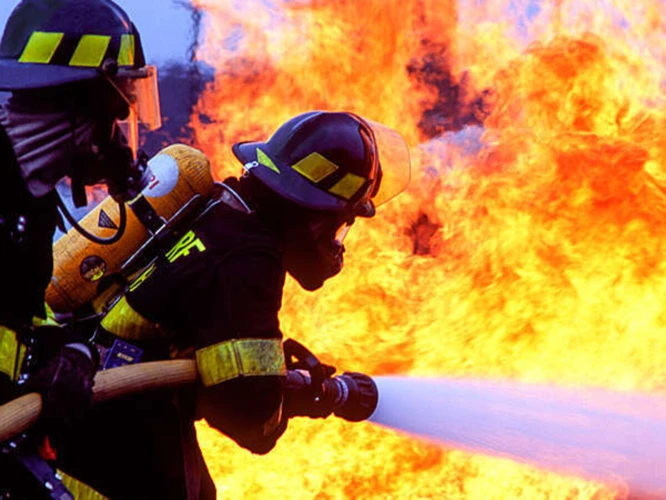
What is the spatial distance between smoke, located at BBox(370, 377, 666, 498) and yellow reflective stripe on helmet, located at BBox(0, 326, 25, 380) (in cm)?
212

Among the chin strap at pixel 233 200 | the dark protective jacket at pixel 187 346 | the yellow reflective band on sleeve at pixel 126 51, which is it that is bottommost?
the dark protective jacket at pixel 187 346

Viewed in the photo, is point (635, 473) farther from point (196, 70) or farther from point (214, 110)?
point (196, 70)

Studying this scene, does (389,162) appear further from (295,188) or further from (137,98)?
(137,98)

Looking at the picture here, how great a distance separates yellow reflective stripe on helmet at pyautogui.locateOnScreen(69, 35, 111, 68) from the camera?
96.0 inches

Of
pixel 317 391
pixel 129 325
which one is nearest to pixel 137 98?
pixel 129 325

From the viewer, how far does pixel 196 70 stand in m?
10.2

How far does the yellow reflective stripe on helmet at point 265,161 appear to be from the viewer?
3.26m

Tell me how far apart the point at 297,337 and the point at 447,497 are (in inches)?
50.5

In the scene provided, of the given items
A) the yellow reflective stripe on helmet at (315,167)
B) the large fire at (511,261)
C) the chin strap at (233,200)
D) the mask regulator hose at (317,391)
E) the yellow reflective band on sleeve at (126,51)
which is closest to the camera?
the yellow reflective band on sleeve at (126,51)

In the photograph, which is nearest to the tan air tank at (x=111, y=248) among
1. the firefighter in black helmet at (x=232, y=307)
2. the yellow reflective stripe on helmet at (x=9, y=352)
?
the firefighter in black helmet at (x=232, y=307)

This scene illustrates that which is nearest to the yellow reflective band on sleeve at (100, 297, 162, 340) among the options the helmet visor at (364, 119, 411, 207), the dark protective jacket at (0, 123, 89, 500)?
Result: the dark protective jacket at (0, 123, 89, 500)

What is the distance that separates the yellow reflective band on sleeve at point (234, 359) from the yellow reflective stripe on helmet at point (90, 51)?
3.07ft

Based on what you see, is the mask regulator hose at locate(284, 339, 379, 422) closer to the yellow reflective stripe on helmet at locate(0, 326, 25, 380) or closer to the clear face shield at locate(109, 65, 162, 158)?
Answer: the clear face shield at locate(109, 65, 162, 158)

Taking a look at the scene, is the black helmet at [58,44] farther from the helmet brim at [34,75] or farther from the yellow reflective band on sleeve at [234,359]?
the yellow reflective band on sleeve at [234,359]
